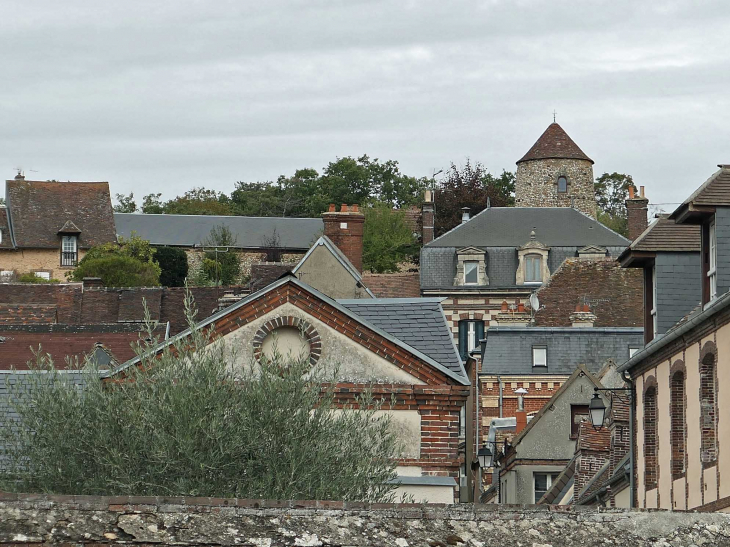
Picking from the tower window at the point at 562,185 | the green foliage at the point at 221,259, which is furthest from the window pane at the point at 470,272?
the tower window at the point at 562,185

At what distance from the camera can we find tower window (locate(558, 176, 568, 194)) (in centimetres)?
8738

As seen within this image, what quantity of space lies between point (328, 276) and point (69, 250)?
146 feet

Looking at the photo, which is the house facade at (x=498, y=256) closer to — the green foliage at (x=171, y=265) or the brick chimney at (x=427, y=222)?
the brick chimney at (x=427, y=222)

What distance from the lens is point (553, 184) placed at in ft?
287

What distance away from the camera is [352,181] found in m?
108

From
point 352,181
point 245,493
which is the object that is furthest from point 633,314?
point 352,181

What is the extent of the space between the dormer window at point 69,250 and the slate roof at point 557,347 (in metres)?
42.1

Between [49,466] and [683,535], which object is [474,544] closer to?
[683,535]

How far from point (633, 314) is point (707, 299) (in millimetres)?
32118

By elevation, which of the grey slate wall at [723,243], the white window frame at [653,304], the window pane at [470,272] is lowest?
the white window frame at [653,304]

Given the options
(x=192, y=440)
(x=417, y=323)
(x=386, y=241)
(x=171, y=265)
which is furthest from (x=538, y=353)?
(x=171, y=265)

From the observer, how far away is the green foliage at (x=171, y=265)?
256 ft

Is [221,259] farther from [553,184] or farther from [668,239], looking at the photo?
[668,239]

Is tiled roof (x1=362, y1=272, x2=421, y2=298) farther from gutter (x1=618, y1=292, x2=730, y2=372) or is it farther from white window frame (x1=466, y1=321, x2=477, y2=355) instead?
gutter (x1=618, y1=292, x2=730, y2=372)
